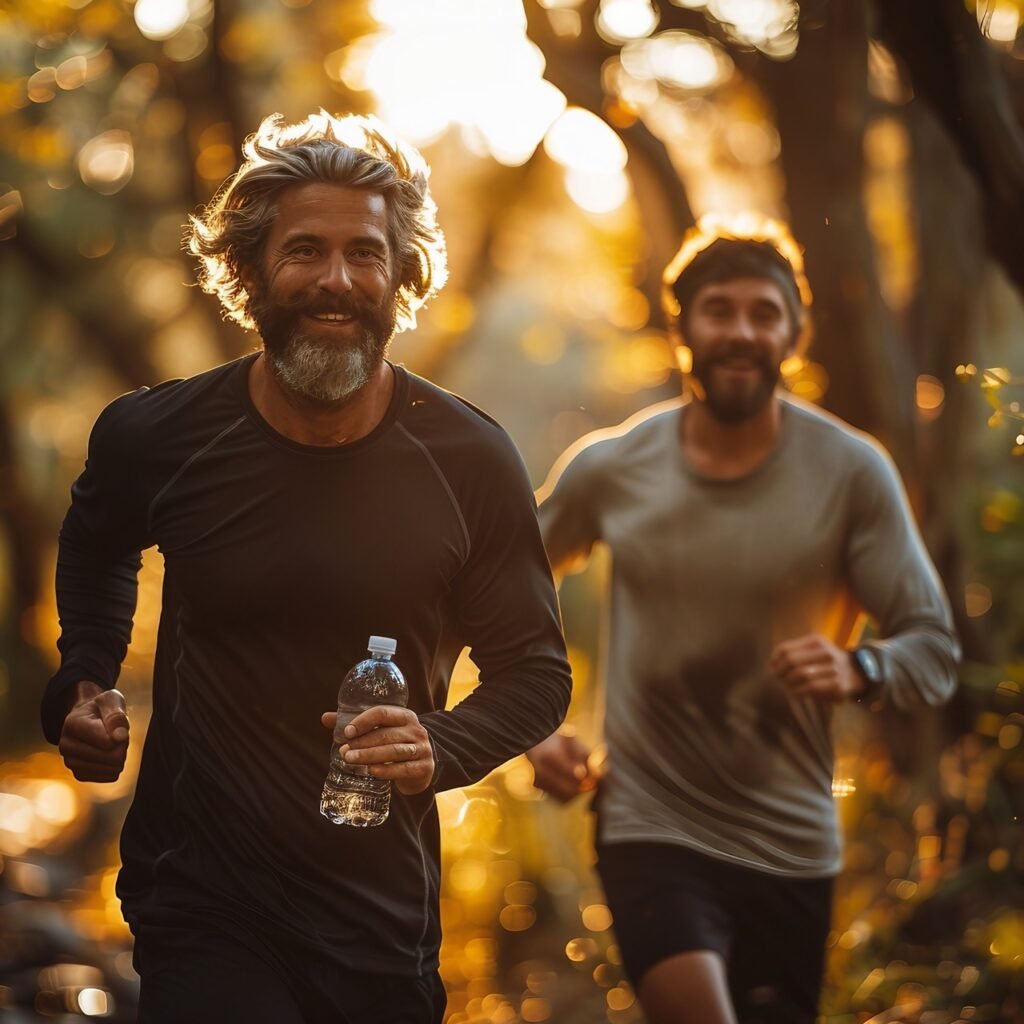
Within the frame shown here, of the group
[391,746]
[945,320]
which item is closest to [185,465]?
[391,746]

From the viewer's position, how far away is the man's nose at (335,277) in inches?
140

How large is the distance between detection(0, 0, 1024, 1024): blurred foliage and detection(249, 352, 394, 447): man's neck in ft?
4.66

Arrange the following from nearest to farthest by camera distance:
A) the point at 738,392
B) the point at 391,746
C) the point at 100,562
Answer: the point at 391,746
the point at 100,562
the point at 738,392

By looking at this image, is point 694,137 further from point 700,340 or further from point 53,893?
→ point 700,340

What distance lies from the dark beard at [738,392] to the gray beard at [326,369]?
5.29 feet

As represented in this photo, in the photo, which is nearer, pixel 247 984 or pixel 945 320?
pixel 247 984

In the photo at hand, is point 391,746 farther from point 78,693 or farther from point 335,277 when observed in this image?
point 335,277

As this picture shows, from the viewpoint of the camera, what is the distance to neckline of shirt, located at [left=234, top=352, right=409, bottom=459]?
11.7 ft

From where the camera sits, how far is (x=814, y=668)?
4516 mm

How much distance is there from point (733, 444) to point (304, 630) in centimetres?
190

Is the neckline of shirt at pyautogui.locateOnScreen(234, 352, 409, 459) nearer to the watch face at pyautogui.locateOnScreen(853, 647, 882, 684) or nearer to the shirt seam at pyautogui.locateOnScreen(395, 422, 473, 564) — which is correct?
the shirt seam at pyautogui.locateOnScreen(395, 422, 473, 564)

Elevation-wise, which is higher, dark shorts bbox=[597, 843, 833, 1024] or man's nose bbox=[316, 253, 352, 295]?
man's nose bbox=[316, 253, 352, 295]

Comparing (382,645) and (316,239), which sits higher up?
(316,239)

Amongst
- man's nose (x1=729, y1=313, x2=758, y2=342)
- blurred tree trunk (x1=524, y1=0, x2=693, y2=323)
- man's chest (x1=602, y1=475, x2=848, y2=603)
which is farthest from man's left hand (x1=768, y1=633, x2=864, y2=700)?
blurred tree trunk (x1=524, y1=0, x2=693, y2=323)
